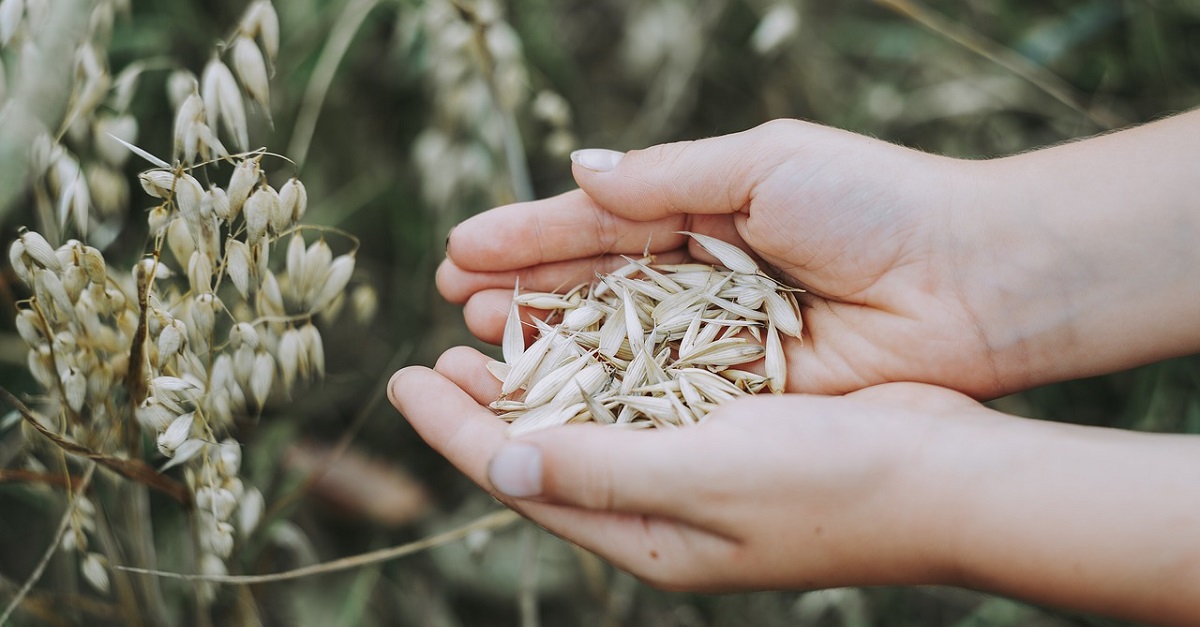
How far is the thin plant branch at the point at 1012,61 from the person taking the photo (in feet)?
4.43

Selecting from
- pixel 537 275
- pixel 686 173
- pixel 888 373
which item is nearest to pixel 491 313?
pixel 537 275

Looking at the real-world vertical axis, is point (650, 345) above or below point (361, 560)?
above

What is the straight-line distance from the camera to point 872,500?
0.94 metres

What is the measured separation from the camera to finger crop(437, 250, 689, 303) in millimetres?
1331

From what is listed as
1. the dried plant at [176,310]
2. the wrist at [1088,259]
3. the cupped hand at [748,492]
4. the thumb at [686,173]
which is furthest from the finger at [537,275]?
the wrist at [1088,259]

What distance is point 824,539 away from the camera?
37.0 inches

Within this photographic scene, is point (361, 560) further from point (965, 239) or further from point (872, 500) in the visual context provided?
point (965, 239)

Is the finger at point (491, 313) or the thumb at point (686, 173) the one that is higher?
the thumb at point (686, 173)

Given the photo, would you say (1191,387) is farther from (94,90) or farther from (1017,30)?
(94,90)

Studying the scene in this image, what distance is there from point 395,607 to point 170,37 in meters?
1.30

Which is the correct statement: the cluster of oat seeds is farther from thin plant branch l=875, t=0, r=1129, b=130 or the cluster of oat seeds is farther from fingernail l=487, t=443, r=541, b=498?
thin plant branch l=875, t=0, r=1129, b=130

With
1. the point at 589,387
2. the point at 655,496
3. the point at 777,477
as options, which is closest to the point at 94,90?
the point at 589,387

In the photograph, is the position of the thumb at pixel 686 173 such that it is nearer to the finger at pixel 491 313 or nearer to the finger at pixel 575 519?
the finger at pixel 491 313

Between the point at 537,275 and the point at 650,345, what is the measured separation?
9.4 inches
